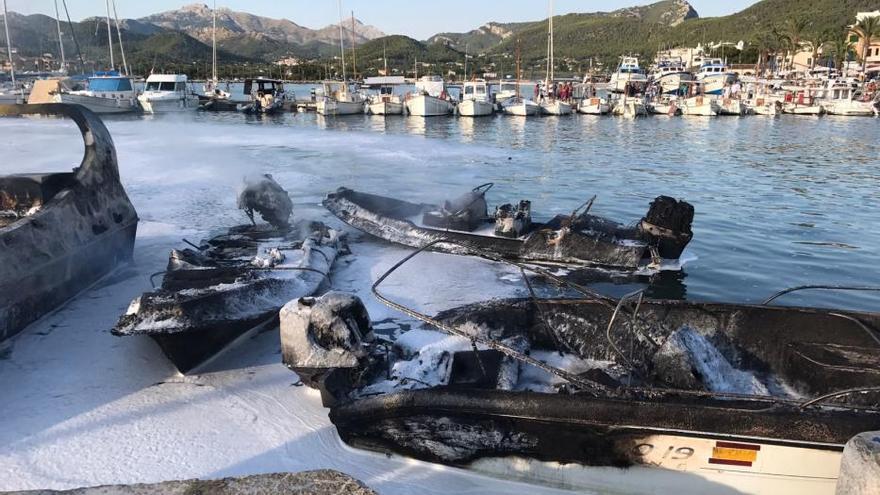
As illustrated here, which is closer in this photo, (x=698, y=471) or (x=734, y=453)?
(x=734, y=453)

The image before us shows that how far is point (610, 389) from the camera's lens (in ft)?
15.4

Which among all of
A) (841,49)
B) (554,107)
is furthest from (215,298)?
(841,49)

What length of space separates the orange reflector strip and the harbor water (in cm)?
151

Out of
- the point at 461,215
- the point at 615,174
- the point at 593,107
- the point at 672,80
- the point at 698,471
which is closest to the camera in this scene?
the point at 698,471

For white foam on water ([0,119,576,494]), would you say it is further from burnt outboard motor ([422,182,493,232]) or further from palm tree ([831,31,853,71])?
palm tree ([831,31,853,71])

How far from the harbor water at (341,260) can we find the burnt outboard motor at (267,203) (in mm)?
1391

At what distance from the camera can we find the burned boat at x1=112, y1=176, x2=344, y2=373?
20.3 feet

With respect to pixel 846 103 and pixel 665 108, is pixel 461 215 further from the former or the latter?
pixel 846 103

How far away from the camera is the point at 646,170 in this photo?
949 inches

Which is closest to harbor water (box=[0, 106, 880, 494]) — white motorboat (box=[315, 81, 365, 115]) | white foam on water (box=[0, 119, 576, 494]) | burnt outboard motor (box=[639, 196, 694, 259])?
white foam on water (box=[0, 119, 576, 494])

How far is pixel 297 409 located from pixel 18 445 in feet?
7.95

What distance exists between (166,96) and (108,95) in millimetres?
4769

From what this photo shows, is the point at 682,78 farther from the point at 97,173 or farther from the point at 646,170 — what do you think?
the point at 97,173

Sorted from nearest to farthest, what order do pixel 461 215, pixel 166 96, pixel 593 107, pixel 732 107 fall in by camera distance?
pixel 461 215 → pixel 166 96 → pixel 732 107 → pixel 593 107
